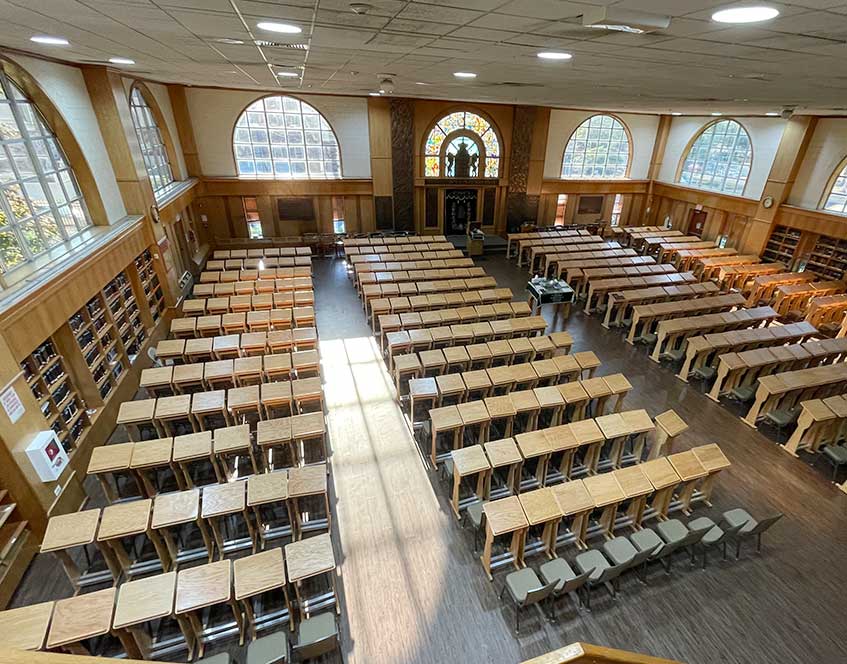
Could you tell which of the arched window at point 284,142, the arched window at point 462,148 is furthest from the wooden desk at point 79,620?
the arched window at point 462,148

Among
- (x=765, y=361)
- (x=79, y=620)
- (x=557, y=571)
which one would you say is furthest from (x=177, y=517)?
(x=765, y=361)

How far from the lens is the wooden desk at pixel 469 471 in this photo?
5.12 m

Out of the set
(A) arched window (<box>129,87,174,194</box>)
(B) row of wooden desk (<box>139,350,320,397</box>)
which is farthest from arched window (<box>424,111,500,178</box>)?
(B) row of wooden desk (<box>139,350,320,397</box>)

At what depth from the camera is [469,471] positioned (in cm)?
506

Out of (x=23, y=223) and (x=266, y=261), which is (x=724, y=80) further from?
(x=266, y=261)

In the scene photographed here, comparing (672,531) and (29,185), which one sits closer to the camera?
(672,531)

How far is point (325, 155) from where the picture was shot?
15375 millimetres

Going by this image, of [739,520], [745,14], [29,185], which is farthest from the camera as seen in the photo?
[29,185]

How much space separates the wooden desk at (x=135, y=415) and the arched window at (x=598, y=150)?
17.5 meters

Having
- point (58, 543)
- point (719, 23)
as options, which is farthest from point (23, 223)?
point (719, 23)

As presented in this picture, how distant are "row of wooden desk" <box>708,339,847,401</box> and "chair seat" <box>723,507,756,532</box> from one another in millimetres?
3431

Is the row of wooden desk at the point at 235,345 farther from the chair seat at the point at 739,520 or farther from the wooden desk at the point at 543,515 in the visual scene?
the chair seat at the point at 739,520

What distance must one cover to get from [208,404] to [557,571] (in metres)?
5.19

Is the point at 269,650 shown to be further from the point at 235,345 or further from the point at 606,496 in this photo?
the point at 235,345
